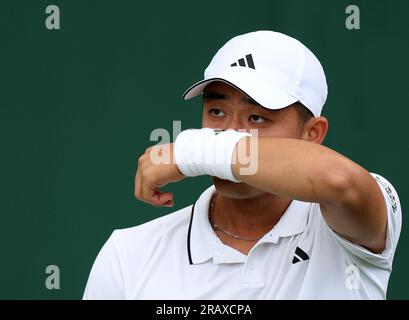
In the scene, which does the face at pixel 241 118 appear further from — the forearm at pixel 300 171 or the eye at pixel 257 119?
the forearm at pixel 300 171

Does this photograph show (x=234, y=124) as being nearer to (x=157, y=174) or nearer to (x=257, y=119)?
(x=257, y=119)

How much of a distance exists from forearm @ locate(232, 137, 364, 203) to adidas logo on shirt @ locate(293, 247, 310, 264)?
0.25 metres

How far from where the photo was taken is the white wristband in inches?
76.3

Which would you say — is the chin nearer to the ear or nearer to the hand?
the hand

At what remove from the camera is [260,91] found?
2123mm

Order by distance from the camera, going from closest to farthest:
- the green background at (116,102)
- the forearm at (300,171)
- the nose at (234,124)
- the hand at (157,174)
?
the forearm at (300,171) < the hand at (157,174) < the nose at (234,124) < the green background at (116,102)

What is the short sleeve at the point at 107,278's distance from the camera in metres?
2.19

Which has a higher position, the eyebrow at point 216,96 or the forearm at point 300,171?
the eyebrow at point 216,96

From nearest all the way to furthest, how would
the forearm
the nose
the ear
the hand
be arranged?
the forearm → the hand → the nose → the ear

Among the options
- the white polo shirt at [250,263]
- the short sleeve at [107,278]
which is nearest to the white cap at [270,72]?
the white polo shirt at [250,263]

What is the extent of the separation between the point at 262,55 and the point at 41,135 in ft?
4.34

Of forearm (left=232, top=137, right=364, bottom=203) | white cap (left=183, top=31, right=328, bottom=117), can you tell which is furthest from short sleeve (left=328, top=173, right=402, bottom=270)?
white cap (left=183, top=31, right=328, bottom=117)

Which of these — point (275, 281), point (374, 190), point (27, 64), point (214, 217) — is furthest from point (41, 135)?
point (374, 190)

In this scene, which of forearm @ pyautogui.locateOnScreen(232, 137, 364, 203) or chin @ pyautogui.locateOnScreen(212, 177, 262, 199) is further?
chin @ pyautogui.locateOnScreen(212, 177, 262, 199)
